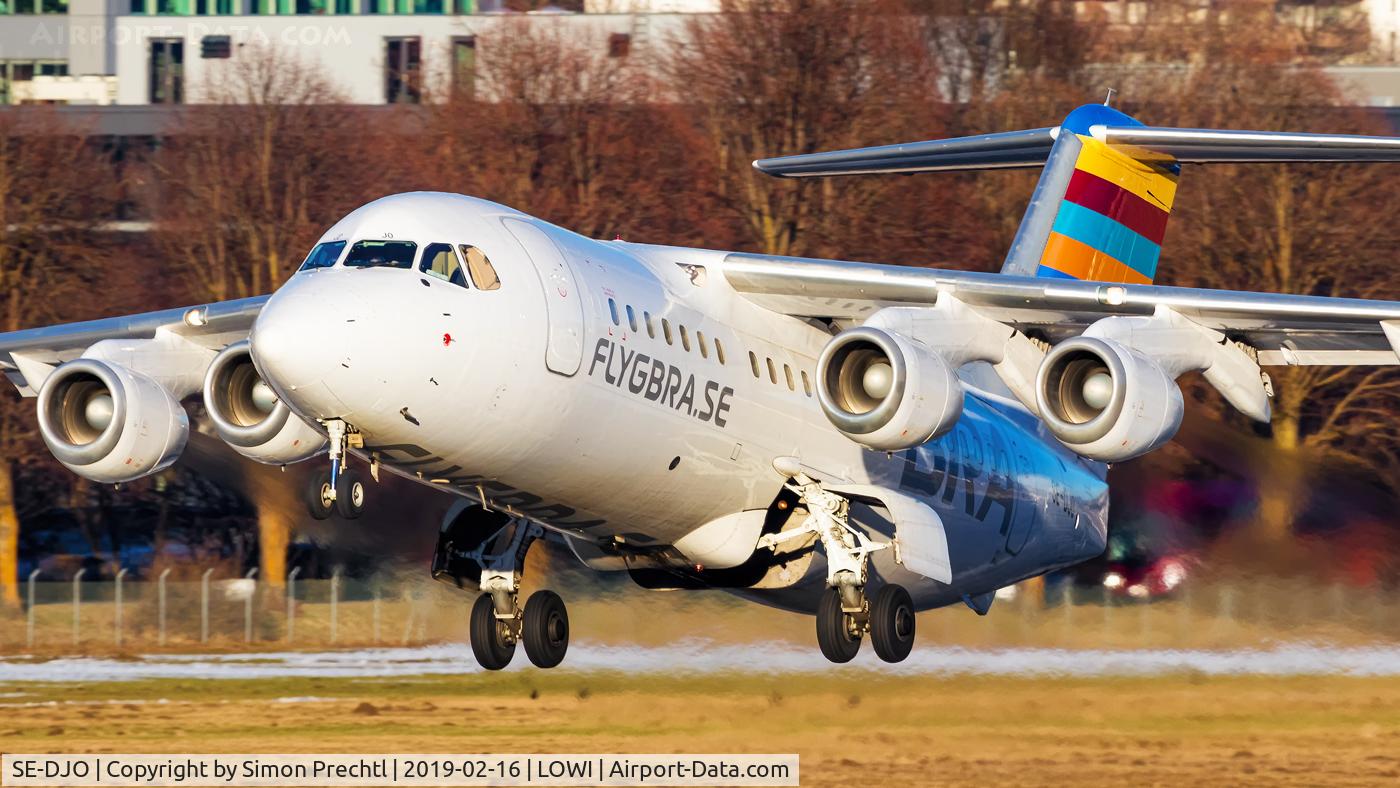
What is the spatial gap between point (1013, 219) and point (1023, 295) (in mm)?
17954

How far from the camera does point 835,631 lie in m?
14.9

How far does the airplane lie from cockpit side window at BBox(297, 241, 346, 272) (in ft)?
0.06

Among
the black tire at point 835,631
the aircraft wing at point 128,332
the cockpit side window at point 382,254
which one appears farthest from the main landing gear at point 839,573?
the aircraft wing at point 128,332

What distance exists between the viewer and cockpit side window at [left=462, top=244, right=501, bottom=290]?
1271 cm

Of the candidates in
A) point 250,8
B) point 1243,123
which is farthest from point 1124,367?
point 250,8

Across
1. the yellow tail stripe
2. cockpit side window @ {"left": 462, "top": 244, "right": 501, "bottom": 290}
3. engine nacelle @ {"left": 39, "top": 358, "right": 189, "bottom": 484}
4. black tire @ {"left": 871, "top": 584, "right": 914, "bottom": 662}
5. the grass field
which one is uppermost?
the yellow tail stripe

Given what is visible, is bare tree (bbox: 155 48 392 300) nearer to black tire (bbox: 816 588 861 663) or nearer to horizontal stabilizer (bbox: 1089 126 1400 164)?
horizontal stabilizer (bbox: 1089 126 1400 164)

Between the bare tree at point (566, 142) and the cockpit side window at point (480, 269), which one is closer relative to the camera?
the cockpit side window at point (480, 269)

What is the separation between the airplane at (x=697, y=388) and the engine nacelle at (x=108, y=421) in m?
0.02

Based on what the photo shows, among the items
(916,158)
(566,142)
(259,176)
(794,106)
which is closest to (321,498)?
(916,158)

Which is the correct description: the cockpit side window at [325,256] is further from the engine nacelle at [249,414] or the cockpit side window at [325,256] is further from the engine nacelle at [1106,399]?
the engine nacelle at [1106,399]

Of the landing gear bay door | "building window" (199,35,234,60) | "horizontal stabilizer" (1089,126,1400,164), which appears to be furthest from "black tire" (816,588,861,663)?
"building window" (199,35,234,60)

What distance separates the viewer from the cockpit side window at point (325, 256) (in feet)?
41.2

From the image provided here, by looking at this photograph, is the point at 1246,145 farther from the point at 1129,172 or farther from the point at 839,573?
the point at 839,573
